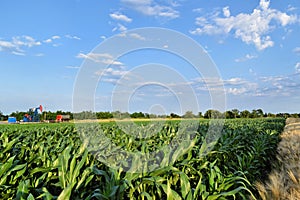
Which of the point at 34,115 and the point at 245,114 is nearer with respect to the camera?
the point at 34,115

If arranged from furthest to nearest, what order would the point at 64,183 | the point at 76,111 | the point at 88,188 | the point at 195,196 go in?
1. the point at 76,111
2. the point at 88,188
3. the point at 64,183
4. the point at 195,196

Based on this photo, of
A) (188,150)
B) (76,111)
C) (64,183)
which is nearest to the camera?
(64,183)

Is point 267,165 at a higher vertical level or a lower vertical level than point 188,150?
lower

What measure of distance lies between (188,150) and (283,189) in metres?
1.06

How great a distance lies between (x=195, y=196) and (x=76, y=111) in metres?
3.08

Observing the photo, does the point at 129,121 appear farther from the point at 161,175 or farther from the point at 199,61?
the point at 161,175

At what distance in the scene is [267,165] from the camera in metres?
5.62

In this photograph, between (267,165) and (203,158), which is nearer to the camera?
(203,158)

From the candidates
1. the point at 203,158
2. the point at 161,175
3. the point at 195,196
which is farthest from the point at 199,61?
the point at 195,196

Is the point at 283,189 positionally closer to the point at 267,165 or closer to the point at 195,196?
the point at 195,196

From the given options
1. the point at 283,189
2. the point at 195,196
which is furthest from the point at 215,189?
the point at 283,189

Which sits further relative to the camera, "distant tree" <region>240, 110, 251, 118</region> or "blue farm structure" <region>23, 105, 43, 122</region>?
"distant tree" <region>240, 110, 251, 118</region>

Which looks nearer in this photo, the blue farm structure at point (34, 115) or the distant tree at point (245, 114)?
the blue farm structure at point (34, 115)

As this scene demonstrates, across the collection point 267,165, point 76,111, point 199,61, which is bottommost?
point 267,165
